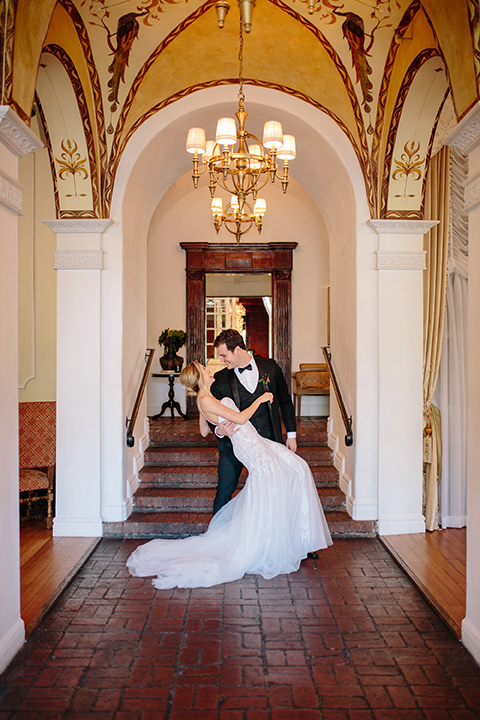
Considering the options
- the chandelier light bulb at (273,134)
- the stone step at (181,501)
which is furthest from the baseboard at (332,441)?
the chandelier light bulb at (273,134)

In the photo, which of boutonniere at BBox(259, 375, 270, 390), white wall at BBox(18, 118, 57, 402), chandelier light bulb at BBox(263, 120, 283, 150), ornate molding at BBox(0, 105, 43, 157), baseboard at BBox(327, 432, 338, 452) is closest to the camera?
ornate molding at BBox(0, 105, 43, 157)

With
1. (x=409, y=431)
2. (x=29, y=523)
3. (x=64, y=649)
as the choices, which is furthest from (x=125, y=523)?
(x=409, y=431)

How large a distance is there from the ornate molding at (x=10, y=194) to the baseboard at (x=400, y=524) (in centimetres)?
438

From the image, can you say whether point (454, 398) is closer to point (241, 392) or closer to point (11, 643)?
Answer: point (241, 392)

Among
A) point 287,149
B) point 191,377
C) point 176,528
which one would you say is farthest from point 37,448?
point 287,149

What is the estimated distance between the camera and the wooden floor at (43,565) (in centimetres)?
401

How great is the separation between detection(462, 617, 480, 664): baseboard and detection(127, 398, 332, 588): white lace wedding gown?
1.35m

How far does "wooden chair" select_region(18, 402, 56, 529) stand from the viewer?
6.10 meters

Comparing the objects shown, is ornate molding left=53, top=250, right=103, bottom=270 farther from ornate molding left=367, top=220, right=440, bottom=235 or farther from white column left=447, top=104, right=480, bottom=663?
white column left=447, top=104, right=480, bottom=663

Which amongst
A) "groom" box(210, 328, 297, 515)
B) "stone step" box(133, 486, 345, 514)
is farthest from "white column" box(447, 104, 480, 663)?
"stone step" box(133, 486, 345, 514)

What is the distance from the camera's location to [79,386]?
5660mm

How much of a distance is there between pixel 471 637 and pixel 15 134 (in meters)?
4.04

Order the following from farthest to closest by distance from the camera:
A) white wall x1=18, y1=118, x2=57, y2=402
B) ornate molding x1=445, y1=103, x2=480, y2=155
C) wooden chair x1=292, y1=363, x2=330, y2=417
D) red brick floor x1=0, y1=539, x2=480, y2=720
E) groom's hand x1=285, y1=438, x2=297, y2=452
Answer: wooden chair x1=292, y1=363, x2=330, y2=417
white wall x1=18, y1=118, x2=57, y2=402
groom's hand x1=285, y1=438, x2=297, y2=452
ornate molding x1=445, y1=103, x2=480, y2=155
red brick floor x1=0, y1=539, x2=480, y2=720

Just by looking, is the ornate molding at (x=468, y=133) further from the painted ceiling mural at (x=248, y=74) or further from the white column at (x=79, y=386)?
the white column at (x=79, y=386)
